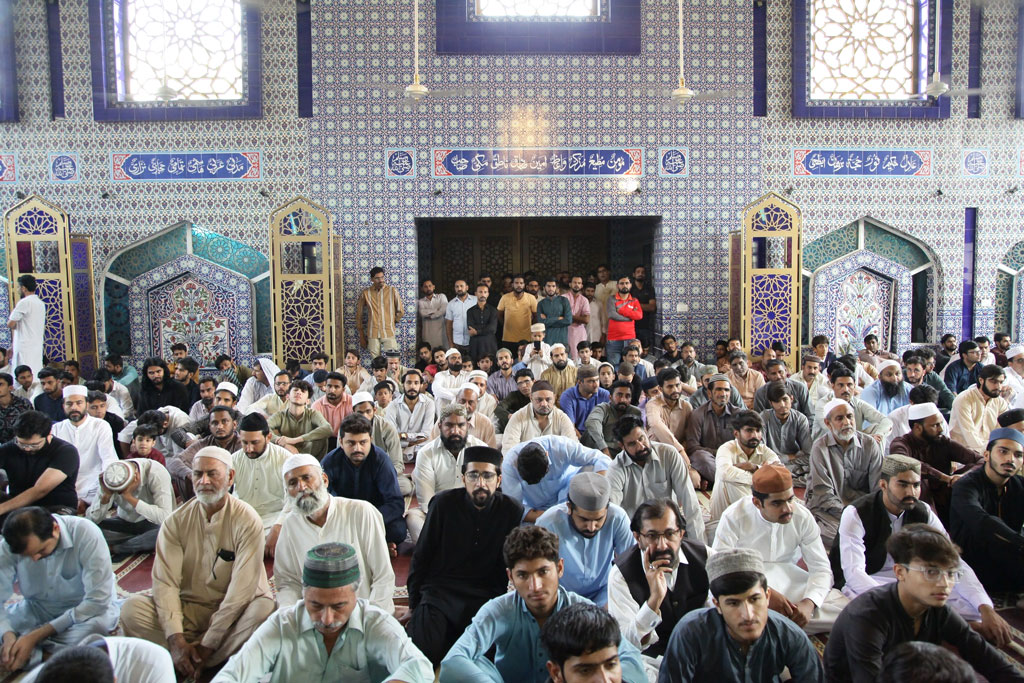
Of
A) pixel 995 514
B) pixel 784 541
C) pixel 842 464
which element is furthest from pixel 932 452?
pixel 784 541

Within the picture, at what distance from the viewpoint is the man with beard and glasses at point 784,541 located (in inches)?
121

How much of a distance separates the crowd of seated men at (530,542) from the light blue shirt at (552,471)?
0.05ft

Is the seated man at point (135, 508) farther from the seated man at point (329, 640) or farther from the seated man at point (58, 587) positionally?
the seated man at point (329, 640)

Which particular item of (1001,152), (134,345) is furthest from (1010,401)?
(134,345)

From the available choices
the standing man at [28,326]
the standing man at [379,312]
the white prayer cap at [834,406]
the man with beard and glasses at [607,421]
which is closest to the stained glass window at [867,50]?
the standing man at [379,312]

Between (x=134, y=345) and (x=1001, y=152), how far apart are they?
9632 millimetres

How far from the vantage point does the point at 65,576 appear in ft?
9.75

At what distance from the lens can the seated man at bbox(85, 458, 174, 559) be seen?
13.3ft

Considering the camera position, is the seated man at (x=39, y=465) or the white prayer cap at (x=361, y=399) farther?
the white prayer cap at (x=361, y=399)

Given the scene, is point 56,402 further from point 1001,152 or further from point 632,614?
point 1001,152

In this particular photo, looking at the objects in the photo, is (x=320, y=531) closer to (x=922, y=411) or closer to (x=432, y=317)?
(x=922, y=411)

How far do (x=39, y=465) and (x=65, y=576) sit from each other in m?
1.33

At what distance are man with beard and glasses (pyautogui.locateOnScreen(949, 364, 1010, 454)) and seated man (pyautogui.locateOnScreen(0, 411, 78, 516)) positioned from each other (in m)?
5.10

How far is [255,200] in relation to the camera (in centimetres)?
863
